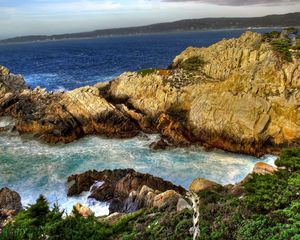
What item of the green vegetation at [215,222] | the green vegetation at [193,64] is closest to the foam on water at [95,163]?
the green vegetation at [215,222]

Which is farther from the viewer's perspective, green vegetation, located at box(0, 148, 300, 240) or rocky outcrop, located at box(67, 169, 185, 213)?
rocky outcrop, located at box(67, 169, 185, 213)

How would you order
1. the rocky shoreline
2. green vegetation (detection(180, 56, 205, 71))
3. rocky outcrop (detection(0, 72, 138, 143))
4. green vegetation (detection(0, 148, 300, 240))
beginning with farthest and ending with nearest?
green vegetation (detection(180, 56, 205, 71)) < rocky outcrop (detection(0, 72, 138, 143)) < the rocky shoreline < green vegetation (detection(0, 148, 300, 240))

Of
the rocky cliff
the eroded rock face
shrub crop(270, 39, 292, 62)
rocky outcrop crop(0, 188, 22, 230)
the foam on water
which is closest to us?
rocky outcrop crop(0, 188, 22, 230)

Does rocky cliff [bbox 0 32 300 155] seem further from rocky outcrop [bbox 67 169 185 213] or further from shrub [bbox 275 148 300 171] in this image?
shrub [bbox 275 148 300 171]

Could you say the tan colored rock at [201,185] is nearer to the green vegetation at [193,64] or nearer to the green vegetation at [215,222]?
the green vegetation at [215,222]

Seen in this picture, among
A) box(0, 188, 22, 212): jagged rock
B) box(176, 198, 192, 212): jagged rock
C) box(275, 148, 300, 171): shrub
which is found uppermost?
box(275, 148, 300, 171): shrub

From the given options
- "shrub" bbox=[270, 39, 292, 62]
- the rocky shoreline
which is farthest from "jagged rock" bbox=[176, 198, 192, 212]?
"shrub" bbox=[270, 39, 292, 62]

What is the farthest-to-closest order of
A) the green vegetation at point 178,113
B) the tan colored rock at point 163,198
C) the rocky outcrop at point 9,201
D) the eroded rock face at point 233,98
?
the green vegetation at point 178,113
the eroded rock face at point 233,98
the rocky outcrop at point 9,201
the tan colored rock at point 163,198
